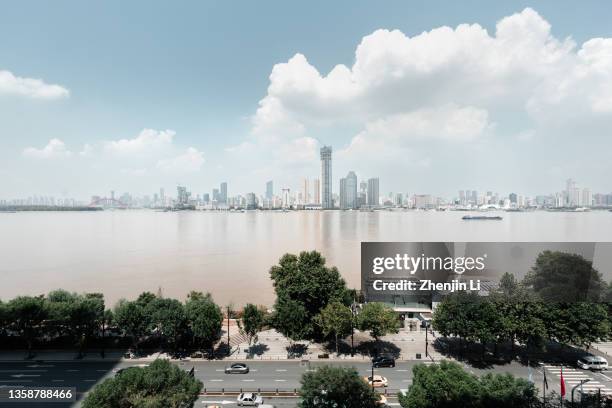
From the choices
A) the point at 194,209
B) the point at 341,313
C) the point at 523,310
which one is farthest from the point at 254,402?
the point at 194,209

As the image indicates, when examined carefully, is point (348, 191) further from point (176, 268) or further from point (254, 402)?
point (254, 402)

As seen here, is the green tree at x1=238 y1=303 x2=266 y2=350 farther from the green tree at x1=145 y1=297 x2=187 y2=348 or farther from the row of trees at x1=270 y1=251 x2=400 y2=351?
the green tree at x1=145 y1=297 x2=187 y2=348

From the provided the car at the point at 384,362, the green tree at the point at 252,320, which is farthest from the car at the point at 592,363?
the green tree at the point at 252,320

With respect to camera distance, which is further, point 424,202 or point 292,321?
point 424,202

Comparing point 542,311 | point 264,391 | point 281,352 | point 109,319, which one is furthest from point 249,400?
point 542,311

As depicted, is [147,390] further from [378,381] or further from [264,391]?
[378,381]

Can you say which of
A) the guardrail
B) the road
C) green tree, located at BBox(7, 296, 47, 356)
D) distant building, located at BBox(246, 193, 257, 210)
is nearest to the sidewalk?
the road
